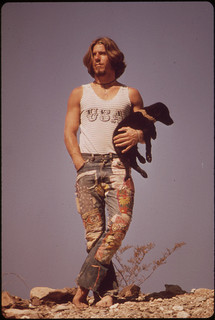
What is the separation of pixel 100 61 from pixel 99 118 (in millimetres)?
665

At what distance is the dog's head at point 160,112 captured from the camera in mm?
3418

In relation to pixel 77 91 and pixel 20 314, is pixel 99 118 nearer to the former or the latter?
pixel 77 91

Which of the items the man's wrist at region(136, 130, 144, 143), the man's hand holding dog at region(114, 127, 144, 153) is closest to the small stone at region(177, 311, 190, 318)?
the man's hand holding dog at region(114, 127, 144, 153)

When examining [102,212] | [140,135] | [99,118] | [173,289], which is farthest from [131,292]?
[99,118]

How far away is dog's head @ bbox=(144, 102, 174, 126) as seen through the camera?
342cm

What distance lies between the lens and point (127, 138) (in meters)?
3.25

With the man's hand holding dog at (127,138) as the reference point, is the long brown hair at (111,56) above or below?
above

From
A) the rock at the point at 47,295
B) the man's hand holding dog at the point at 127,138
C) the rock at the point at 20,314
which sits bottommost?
the rock at the point at 47,295

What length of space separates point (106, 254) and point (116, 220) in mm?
324

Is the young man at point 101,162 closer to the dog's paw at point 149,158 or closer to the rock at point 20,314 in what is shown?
the dog's paw at point 149,158

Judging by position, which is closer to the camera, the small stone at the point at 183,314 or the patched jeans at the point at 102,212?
the small stone at the point at 183,314

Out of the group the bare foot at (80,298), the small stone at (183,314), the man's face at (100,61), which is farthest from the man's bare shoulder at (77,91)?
the small stone at (183,314)

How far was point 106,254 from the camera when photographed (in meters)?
3.04

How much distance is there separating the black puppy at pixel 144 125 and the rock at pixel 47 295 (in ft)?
4.39
